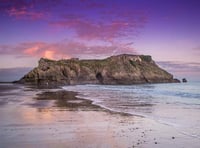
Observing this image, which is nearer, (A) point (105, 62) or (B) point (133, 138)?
(B) point (133, 138)

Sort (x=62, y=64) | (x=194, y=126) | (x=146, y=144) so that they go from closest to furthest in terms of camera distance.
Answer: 1. (x=146, y=144)
2. (x=194, y=126)
3. (x=62, y=64)

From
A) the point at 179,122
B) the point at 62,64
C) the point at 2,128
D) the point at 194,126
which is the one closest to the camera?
the point at 2,128

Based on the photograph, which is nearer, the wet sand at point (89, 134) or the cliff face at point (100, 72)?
the wet sand at point (89, 134)

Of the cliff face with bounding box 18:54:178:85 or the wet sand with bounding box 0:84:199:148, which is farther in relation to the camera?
the cliff face with bounding box 18:54:178:85

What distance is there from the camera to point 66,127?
12.0 meters

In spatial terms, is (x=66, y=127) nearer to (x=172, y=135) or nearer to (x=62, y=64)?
(x=172, y=135)

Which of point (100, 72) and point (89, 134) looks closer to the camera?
point (89, 134)

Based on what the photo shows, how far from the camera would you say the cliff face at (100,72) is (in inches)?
4808

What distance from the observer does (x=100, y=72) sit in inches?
5610

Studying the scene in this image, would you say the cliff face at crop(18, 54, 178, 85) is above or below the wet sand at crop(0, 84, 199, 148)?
above

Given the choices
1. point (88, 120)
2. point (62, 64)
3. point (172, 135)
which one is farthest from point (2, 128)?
point (62, 64)

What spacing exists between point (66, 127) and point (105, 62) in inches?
5608

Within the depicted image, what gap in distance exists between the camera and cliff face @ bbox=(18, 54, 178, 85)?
4808 inches

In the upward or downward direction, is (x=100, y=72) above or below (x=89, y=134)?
above
